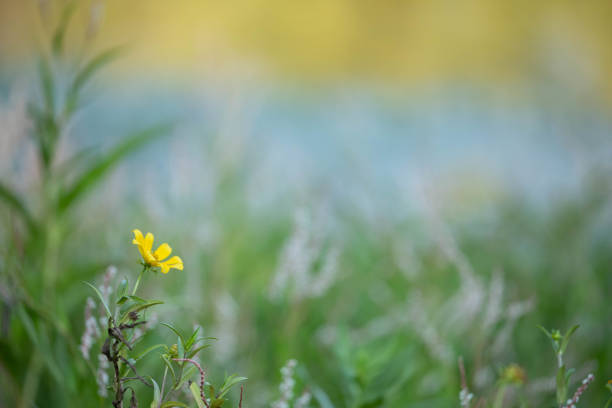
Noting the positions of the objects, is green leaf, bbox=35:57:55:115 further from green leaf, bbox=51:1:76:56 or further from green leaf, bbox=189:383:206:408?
green leaf, bbox=189:383:206:408

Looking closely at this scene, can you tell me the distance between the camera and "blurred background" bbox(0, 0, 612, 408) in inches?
30.5

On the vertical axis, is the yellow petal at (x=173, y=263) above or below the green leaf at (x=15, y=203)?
below

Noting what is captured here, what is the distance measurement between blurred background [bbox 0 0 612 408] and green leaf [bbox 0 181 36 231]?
2 cm

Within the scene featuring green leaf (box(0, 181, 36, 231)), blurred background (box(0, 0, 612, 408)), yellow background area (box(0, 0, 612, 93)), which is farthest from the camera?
yellow background area (box(0, 0, 612, 93))

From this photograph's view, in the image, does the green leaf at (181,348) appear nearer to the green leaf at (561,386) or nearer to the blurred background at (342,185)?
the blurred background at (342,185)

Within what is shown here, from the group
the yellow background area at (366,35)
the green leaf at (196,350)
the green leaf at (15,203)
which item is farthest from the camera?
the yellow background area at (366,35)

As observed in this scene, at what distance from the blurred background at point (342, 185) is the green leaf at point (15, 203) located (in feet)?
0.06

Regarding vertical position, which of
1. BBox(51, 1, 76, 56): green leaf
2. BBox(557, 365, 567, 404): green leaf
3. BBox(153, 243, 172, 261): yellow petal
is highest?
BBox(51, 1, 76, 56): green leaf

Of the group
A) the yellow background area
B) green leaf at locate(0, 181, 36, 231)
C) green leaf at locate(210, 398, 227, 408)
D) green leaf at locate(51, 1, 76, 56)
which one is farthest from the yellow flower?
the yellow background area

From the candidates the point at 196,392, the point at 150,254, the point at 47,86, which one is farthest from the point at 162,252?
A: the point at 47,86

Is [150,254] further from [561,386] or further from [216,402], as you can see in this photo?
[561,386]

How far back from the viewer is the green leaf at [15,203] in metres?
0.63

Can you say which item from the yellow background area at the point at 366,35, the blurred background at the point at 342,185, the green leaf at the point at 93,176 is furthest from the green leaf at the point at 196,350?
the yellow background area at the point at 366,35

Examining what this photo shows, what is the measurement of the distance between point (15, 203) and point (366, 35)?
2.36 metres
